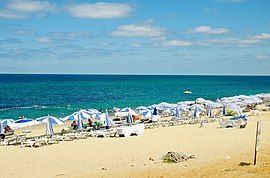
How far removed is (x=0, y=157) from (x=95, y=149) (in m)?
3.99

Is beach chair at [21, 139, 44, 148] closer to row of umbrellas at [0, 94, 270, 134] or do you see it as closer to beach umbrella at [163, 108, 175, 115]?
row of umbrellas at [0, 94, 270, 134]

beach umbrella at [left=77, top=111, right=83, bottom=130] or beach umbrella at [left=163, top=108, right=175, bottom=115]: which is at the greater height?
beach umbrella at [left=77, top=111, right=83, bottom=130]

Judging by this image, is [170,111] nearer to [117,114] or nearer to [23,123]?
[117,114]

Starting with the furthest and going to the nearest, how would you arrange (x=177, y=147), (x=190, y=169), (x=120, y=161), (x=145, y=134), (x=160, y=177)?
(x=145, y=134) < (x=177, y=147) < (x=120, y=161) < (x=190, y=169) < (x=160, y=177)

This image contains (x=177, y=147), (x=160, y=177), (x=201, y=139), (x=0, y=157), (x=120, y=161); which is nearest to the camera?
(x=160, y=177)

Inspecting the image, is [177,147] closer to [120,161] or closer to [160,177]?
[120,161]

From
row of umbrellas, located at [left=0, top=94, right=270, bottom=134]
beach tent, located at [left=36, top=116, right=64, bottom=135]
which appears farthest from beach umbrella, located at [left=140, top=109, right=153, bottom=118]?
beach tent, located at [left=36, top=116, right=64, bottom=135]

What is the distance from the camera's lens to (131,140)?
67.0 feet

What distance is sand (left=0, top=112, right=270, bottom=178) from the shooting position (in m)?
13.2

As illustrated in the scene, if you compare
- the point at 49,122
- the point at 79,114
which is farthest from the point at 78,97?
the point at 49,122

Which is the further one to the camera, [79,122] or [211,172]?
[79,122]

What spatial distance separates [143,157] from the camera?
Result: 51.9ft

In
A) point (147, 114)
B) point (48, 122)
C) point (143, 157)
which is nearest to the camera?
point (143, 157)

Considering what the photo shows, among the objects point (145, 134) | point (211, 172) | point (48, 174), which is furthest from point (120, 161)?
point (145, 134)
